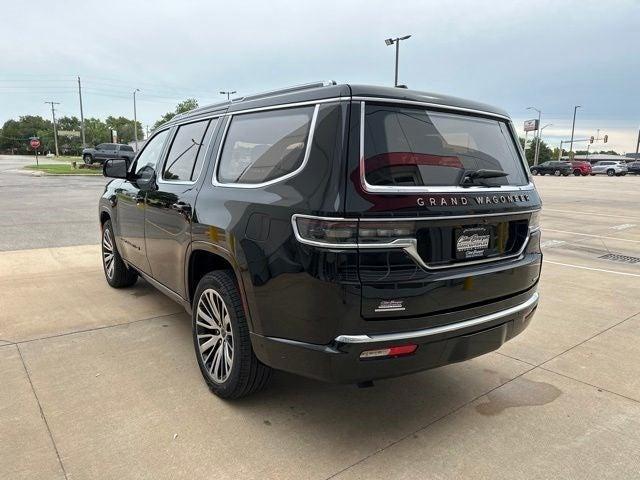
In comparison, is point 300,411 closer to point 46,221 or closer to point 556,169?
point 46,221

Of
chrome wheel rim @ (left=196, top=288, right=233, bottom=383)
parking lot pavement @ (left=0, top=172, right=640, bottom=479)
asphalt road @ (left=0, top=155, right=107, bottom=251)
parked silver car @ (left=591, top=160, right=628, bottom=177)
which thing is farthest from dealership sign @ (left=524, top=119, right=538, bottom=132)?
chrome wheel rim @ (left=196, top=288, right=233, bottom=383)

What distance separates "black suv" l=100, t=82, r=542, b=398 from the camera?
2.36 metres

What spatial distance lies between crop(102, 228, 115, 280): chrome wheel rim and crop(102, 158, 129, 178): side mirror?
1.00m

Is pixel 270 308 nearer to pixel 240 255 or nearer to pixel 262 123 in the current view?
pixel 240 255

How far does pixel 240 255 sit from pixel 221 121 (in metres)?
1.19

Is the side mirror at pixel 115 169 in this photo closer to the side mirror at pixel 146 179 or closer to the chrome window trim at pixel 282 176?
the side mirror at pixel 146 179

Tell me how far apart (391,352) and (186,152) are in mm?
2363

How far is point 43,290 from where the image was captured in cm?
549

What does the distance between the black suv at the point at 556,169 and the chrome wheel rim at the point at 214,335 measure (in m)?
54.5

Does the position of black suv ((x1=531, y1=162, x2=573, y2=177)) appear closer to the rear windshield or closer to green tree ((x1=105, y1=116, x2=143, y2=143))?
the rear windshield

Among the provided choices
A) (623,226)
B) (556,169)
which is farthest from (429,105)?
(556,169)

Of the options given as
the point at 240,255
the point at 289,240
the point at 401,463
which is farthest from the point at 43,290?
the point at 401,463

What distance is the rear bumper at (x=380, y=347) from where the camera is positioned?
2.38 meters

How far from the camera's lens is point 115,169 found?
4.82 m
